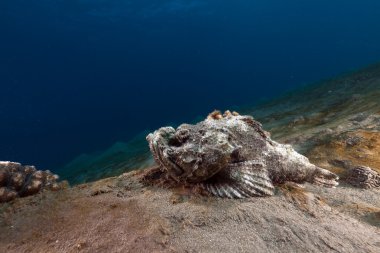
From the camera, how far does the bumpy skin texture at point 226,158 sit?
12.5ft

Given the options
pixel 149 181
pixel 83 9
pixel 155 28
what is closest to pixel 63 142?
pixel 83 9

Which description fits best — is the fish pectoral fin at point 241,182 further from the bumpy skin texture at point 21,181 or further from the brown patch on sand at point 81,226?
the bumpy skin texture at point 21,181

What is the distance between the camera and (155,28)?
13988cm

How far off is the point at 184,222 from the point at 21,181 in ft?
8.01

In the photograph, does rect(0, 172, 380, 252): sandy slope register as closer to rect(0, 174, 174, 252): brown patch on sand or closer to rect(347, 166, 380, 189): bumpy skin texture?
rect(0, 174, 174, 252): brown patch on sand

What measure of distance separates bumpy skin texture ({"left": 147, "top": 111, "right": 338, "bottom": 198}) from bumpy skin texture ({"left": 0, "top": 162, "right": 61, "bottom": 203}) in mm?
1655

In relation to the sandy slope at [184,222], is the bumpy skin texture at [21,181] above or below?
above

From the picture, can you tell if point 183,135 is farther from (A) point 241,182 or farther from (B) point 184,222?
(B) point 184,222

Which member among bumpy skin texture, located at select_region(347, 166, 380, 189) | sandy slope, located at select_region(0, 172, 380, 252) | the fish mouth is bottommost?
bumpy skin texture, located at select_region(347, 166, 380, 189)

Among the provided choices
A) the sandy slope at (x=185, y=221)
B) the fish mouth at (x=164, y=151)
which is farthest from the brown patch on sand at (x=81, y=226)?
the fish mouth at (x=164, y=151)

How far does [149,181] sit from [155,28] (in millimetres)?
143355

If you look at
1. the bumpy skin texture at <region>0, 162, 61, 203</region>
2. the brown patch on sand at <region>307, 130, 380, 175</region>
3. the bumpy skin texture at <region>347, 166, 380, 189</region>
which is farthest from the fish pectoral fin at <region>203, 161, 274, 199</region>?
the bumpy skin texture at <region>0, 162, 61, 203</region>

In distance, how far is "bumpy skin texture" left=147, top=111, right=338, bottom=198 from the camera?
12.5ft

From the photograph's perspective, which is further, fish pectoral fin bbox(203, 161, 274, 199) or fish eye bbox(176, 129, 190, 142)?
fish eye bbox(176, 129, 190, 142)
